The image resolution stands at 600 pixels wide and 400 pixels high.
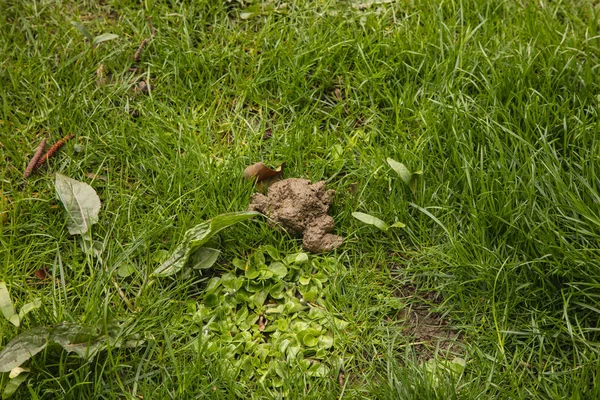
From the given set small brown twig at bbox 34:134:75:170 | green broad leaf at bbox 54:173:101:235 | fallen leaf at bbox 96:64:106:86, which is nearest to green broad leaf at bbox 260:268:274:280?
green broad leaf at bbox 54:173:101:235

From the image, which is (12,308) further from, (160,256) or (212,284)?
(212,284)

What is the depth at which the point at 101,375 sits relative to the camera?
2.46 m

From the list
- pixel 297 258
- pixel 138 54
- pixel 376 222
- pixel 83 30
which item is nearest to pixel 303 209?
pixel 297 258

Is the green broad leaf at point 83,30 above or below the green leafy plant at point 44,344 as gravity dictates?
above

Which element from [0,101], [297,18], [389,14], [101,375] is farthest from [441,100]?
[0,101]

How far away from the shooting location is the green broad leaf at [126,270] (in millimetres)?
2803

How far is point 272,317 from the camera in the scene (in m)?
2.75

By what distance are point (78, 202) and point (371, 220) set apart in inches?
50.9

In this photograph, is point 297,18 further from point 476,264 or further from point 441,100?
point 476,264

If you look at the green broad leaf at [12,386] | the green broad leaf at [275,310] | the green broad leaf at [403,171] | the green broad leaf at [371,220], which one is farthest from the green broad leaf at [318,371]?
the green broad leaf at [12,386]

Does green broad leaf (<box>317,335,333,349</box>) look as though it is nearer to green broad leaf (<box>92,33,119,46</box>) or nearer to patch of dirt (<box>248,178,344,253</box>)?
patch of dirt (<box>248,178,344,253</box>)

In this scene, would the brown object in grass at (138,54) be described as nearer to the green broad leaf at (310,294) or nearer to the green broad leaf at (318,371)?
the green broad leaf at (310,294)

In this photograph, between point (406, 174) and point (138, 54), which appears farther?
point (138, 54)

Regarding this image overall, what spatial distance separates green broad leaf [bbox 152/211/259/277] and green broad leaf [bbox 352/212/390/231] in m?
0.44
